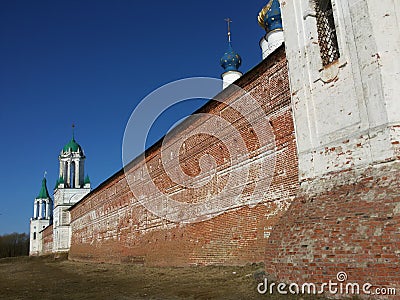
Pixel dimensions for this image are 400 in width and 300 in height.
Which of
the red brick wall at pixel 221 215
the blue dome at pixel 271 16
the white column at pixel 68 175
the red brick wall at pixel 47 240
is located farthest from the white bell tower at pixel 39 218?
the blue dome at pixel 271 16

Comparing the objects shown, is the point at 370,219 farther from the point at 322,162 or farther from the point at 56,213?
the point at 56,213

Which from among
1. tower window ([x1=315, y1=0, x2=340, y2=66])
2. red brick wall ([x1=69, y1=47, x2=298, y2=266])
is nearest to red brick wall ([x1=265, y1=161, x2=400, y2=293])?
red brick wall ([x1=69, y1=47, x2=298, y2=266])

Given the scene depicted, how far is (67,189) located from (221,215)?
32750mm

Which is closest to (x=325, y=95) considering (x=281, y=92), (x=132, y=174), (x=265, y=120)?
(x=281, y=92)

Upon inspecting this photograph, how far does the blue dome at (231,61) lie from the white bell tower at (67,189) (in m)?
25.5

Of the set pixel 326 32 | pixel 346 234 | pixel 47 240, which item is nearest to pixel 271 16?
pixel 326 32

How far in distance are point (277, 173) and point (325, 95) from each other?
200cm

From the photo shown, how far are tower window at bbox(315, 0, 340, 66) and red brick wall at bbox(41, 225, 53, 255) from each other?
130ft

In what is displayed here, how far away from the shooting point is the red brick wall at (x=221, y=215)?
24.6 feet

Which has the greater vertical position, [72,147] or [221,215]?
[72,147]

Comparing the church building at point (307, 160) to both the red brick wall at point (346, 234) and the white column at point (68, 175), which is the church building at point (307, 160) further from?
the white column at point (68, 175)

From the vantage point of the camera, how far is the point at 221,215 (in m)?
9.55

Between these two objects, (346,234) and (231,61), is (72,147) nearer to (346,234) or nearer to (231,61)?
(231,61)

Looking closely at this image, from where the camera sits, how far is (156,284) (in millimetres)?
8148
